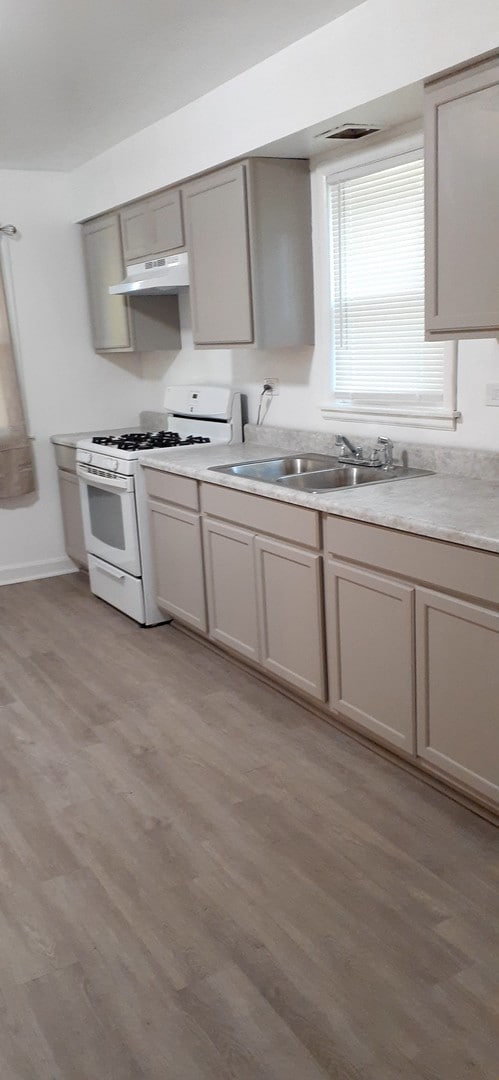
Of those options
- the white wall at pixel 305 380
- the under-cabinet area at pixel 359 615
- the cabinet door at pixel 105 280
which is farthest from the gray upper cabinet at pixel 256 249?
the cabinet door at pixel 105 280

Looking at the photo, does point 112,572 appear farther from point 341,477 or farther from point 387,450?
point 387,450

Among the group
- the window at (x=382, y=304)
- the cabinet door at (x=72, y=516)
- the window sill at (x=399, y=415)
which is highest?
the window at (x=382, y=304)

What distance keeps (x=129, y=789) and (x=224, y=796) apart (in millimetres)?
330

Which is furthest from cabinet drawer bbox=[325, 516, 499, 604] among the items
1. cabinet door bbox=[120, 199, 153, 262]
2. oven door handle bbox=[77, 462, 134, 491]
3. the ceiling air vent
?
cabinet door bbox=[120, 199, 153, 262]

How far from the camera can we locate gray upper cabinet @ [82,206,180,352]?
5008 mm

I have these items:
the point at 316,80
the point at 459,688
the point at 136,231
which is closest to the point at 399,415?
the point at 316,80

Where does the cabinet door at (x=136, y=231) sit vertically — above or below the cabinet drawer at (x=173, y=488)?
above

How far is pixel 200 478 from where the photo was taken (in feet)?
12.3

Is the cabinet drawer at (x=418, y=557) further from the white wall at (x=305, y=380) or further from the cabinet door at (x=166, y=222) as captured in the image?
the cabinet door at (x=166, y=222)

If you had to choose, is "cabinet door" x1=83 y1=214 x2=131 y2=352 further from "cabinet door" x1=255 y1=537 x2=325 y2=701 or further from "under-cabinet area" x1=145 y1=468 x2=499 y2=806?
"cabinet door" x1=255 y1=537 x2=325 y2=701

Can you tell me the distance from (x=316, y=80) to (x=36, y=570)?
3554 millimetres

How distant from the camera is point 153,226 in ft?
14.6

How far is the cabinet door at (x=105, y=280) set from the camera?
498 centimetres

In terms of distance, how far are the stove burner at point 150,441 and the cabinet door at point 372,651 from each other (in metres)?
1.77
